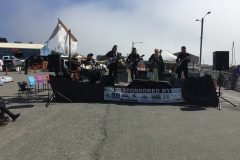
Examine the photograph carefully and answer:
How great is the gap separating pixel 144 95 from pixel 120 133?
4276mm

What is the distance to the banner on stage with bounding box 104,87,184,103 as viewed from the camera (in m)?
10.1

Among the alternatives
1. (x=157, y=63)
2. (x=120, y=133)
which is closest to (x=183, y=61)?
(x=157, y=63)

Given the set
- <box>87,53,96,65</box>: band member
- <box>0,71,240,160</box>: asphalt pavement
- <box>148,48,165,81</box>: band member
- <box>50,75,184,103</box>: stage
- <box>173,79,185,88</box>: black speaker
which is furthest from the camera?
<box>87,53,96,65</box>: band member

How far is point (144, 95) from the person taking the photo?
10.1 metres

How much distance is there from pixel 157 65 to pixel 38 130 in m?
7.08

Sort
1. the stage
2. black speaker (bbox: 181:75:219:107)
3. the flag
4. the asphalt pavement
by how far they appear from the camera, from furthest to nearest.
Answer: the flag < the stage < black speaker (bbox: 181:75:219:107) < the asphalt pavement

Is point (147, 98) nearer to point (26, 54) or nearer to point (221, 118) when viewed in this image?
point (221, 118)

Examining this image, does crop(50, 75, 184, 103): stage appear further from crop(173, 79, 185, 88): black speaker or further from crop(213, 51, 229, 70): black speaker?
crop(213, 51, 229, 70): black speaker

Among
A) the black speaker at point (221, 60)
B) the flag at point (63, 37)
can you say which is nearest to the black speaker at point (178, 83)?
the black speaker at point (221, 60)

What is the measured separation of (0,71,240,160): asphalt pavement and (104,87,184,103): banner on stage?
0.93 meters

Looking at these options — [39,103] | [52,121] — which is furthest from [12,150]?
[39,103]

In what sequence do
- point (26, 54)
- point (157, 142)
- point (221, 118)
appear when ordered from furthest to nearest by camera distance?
point (26, 54), point (221, 118), point (157, 142)

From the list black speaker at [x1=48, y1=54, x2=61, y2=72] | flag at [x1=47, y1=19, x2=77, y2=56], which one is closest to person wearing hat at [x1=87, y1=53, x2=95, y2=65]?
flag at [x1=47, y1=19, x2=77, y2=56]

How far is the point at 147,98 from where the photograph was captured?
10141 millimetres
